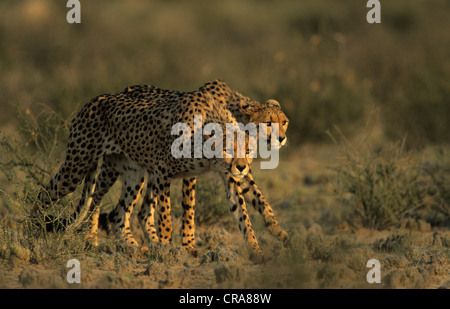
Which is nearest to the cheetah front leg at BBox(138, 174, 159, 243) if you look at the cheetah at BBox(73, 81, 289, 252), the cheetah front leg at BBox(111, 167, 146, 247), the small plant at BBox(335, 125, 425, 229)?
the cheetah at BBox(73, 81, 289, 252)

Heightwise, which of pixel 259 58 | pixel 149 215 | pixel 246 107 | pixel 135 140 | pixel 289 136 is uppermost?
pixel 259 58

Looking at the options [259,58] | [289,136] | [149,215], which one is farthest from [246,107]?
[259,58]

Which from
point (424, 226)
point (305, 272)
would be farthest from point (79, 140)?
point (424, 226)

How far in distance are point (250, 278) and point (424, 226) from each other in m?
3.01

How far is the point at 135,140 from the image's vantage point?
21.7 feet

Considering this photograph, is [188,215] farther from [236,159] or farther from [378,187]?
[378,187]

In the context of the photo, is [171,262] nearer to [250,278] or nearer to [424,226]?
[250,278]

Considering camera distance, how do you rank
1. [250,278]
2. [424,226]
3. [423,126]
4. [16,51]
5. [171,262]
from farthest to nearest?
[16,51] → [423,126] → [424,226] → [171,262] → [250,278]

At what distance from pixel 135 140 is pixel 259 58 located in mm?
9745

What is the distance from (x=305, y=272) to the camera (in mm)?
4938

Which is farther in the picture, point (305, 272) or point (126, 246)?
point (126, 246)

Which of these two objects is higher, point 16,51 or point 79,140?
point 16,51
